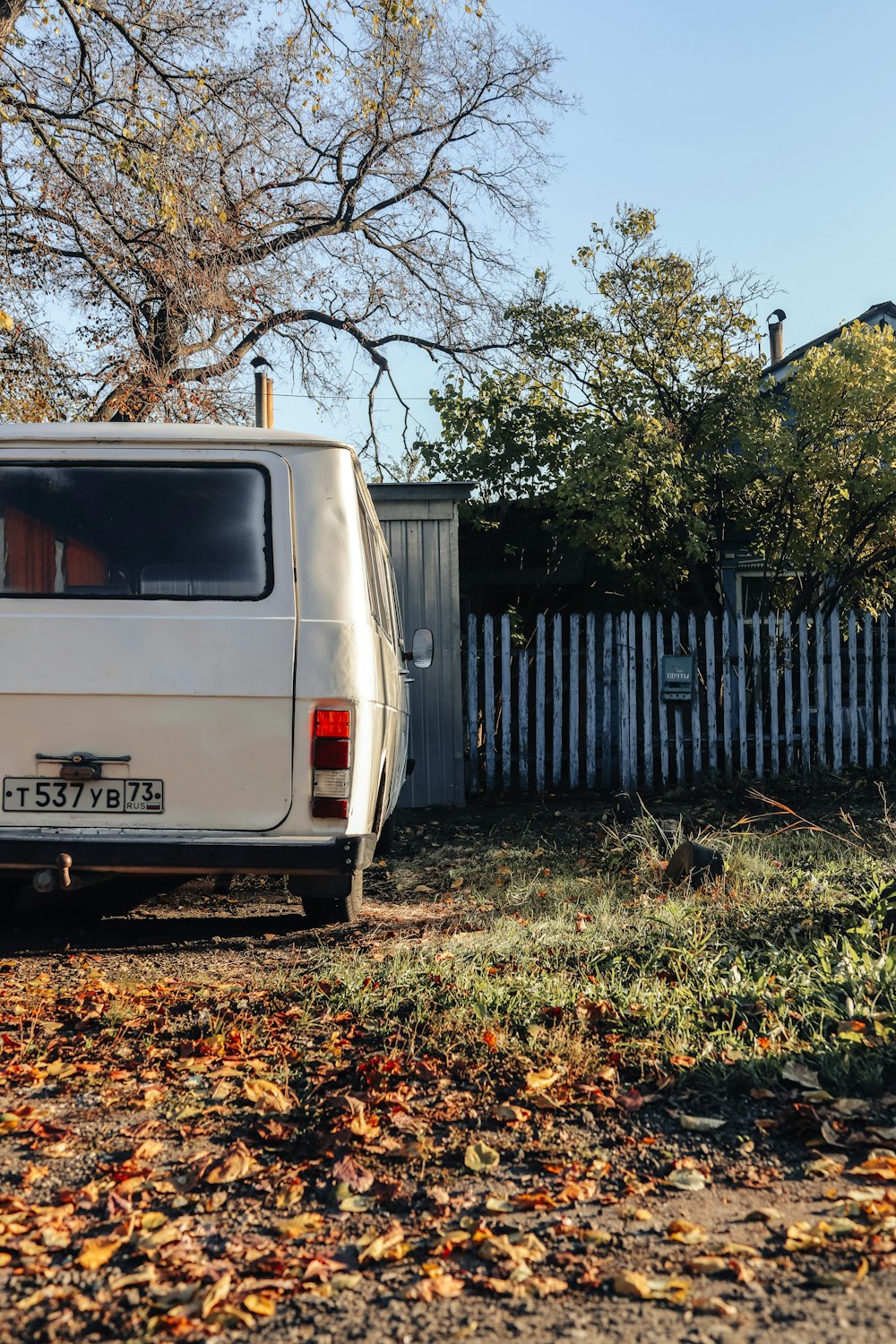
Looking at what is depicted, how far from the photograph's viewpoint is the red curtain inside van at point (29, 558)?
4914 mm

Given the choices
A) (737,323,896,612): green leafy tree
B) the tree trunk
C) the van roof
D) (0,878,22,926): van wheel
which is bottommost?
(0,878,22,926): van wheel

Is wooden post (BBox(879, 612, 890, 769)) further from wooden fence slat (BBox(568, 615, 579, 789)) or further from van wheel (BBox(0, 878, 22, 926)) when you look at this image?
van wheel (BBox(0, 878, 22, 926))

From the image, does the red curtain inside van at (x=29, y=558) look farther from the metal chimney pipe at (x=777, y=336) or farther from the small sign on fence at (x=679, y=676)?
the metal chimney pipe at (x=777, y=336)

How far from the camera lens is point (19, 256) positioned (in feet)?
42.9

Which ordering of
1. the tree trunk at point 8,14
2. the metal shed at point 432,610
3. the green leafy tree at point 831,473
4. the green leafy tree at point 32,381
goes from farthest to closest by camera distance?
the green leafy tree at point 32,381 < the green leafy tree at point 831,473 < the metal shed at point 432,610 < the tree trunk at point 8,14

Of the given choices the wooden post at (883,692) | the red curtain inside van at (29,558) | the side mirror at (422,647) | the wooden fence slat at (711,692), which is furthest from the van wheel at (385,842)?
the wooden post at (883,692)

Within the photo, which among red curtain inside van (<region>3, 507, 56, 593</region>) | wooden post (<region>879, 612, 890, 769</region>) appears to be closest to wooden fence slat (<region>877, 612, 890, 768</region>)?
wooden post (<region>879, 612, 890, 769</region>)

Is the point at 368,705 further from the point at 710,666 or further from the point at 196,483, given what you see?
the point at 710,666

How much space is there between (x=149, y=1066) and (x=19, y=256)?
1179 cm

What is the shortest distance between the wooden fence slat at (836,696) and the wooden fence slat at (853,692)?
10cm

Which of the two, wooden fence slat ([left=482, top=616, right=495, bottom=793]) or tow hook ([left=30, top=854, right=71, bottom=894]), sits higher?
wooden fence slat ([left=482, top=616, right=495, bottom=793])

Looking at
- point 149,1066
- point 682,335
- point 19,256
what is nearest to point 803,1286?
point 149,1066

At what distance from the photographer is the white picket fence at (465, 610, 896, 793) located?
38.0ft

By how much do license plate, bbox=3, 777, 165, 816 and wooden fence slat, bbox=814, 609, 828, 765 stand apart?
843 cm
